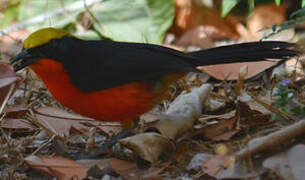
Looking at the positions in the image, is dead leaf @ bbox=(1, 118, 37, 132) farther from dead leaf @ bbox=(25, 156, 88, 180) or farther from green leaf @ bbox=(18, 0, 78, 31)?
green leaf @ bbox=(18, 0, 78, 31)

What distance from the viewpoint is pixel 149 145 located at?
309 cm

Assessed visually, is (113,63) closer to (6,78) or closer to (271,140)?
(6,78)

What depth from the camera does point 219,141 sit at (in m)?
3.26

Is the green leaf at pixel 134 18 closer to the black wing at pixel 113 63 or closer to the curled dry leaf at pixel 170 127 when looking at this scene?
the curled dry leaf at pixel 170 127

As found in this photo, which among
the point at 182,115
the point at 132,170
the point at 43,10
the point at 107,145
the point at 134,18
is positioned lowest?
the point at 132,170

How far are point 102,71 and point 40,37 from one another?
45 cm

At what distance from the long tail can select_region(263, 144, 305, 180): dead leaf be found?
0.95 meters

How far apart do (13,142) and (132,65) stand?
0.89 m

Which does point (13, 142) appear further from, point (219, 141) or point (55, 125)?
point (219, 141)

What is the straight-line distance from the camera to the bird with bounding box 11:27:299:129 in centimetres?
333

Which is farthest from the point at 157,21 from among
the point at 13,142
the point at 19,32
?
the point at 13,142

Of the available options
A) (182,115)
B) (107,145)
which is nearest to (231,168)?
(182,115)

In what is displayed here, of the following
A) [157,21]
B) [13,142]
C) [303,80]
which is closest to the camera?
[13,142]

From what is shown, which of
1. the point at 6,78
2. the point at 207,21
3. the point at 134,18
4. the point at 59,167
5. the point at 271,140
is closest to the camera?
the point at 271,140
